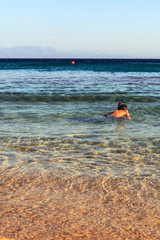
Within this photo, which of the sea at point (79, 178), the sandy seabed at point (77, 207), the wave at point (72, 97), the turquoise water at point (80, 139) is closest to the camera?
the sandy seabed at point (77, 207)

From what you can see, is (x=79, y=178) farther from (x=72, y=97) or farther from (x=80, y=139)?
(x=72, y=97)

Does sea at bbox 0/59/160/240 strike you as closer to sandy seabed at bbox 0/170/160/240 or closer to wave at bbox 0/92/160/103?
sandy seabed at bbox 0/170/160/240

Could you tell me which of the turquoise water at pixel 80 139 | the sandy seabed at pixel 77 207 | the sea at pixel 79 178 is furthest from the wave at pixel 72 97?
the sandy seabed at pixel 77 207

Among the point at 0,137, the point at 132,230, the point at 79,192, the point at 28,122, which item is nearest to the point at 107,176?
the point at 79,192

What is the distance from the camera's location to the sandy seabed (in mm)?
3193

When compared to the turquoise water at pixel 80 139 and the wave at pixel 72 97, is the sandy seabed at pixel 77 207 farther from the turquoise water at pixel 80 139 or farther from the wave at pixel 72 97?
the wave at pixel 72 97

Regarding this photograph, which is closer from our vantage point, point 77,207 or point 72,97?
point 77,207

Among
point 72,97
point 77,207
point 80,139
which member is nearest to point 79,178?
point 77,207

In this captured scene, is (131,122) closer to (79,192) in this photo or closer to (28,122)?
(28,122)

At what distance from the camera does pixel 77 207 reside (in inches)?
150

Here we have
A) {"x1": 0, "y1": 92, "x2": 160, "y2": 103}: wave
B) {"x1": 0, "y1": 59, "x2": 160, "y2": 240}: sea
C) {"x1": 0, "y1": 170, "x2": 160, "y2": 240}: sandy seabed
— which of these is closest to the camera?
{"x1": 0, "y1": 170, "x2": 160, "y2": 240}: sandy seabed

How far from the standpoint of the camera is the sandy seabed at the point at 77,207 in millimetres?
3193

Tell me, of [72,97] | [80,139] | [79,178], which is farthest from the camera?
[72,97]

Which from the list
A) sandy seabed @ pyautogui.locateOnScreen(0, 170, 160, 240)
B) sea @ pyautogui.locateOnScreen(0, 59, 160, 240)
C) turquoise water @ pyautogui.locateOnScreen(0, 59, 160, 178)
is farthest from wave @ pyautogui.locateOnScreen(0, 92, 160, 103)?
sandy seabed @ pyautogui.locateOnScreen(0, 170, 160, 240)
